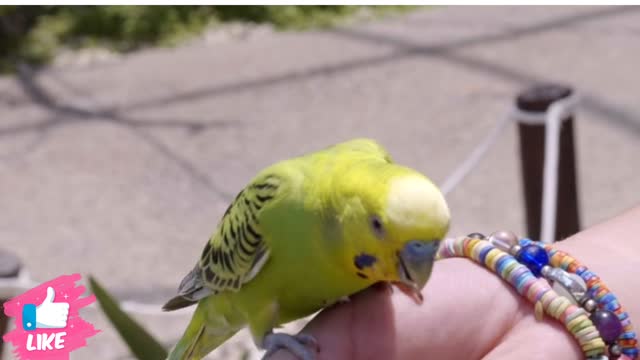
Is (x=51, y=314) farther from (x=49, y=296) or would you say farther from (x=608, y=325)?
(x=608, y=325)

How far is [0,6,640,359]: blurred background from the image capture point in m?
2.45

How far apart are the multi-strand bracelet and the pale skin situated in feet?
0.05

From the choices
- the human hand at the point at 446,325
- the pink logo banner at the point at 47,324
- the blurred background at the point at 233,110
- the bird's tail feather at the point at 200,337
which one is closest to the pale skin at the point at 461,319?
the human hand at the point at 446,325

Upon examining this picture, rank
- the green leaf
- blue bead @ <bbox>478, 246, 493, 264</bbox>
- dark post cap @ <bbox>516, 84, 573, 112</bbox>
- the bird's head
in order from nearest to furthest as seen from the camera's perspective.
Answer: the bird's head
blue bead @ <bbox>478, 246, 493, 264</bbox>
the green leaf
dark post cap @ <bbox>516, 84, 573, 112</bbox>

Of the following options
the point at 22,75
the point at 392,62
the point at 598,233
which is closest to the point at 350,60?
the point at 392,62

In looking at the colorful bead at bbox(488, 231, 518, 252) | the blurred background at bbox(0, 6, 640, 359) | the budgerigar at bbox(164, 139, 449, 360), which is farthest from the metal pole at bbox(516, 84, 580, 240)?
the budgerigar at bbox(164, 139, 449, 360)

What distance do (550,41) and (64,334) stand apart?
8.61ft

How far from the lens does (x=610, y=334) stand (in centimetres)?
99

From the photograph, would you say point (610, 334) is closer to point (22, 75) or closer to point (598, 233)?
point (598, 233)

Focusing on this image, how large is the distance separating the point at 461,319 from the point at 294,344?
21 centimetres

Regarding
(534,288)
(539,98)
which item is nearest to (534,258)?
(534,288)

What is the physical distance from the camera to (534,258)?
105 centimetres

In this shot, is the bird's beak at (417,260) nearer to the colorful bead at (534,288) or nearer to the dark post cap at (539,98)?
the colorful bead at (534,288)

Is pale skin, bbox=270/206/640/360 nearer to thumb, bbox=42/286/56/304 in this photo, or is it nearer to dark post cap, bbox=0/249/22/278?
thumb, bbox=42/286/56/304
